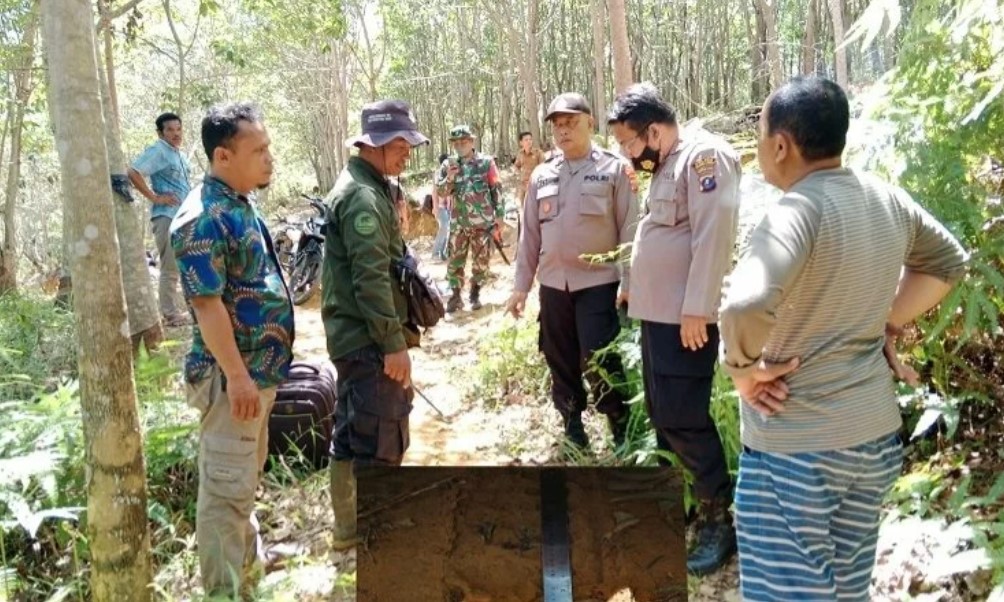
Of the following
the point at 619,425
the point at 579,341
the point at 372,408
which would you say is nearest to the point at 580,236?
the point at 579,341

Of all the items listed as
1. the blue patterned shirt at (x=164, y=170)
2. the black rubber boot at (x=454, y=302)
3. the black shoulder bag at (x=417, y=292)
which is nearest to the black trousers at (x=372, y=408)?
the black shoulder bag at (x=417, y=292)

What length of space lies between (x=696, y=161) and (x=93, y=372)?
1977 millimetres

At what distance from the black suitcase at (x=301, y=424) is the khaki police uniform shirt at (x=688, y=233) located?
1785 millimetres

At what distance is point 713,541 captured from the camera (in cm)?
280

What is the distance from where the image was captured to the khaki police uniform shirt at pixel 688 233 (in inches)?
103

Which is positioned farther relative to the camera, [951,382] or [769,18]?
[769,18]

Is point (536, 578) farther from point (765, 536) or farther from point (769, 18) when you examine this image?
point (769, 18)

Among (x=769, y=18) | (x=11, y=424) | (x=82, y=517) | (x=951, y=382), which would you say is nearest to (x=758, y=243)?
(x=951, y=382)

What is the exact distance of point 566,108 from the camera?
3.42 meters

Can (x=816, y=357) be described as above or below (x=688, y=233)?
below

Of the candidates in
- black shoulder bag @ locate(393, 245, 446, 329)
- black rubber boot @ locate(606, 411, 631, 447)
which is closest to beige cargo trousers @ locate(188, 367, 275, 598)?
black shoulder bag @ locate(393, 245, 446, 329)

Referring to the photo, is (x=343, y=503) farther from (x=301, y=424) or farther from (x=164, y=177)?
(x=164, y=177)

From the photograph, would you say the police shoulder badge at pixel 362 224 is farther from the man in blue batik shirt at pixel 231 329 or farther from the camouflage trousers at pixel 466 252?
the camouflage trousers at pixel 466 252

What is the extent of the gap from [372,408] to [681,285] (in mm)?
1239
